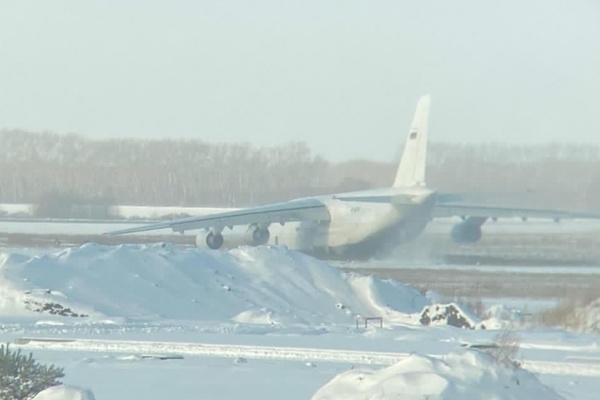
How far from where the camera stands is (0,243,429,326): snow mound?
21.2 metres

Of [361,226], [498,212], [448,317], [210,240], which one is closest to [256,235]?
[210,240]

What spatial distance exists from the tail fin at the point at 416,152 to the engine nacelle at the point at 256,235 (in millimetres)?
4895

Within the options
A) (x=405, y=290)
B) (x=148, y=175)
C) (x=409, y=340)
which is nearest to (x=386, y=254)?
(x=405, y=290)

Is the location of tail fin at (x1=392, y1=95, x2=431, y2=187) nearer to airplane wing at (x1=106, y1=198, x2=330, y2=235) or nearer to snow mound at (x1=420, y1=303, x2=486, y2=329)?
airplane wing at (x1=106, y1=198, x2=330, y2=235)

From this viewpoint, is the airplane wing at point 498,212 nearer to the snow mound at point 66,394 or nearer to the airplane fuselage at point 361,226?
the airplane fuselage at point 361,226

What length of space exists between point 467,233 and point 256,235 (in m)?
6.94

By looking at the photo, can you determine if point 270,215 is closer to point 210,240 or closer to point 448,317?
point 210,240

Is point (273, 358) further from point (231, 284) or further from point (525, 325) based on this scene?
point (231, 284)

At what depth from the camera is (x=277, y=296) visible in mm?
24531

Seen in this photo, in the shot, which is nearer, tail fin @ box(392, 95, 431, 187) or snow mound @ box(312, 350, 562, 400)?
snow mound @ box(312, 350, 562, 400)

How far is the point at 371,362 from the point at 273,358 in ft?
3.60

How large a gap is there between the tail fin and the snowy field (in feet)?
52.7

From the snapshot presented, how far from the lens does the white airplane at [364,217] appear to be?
133 ft

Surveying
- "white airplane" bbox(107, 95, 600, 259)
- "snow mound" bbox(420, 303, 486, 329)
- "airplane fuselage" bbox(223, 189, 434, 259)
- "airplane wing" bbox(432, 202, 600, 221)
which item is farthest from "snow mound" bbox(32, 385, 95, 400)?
"airplane wing" bbox(432, 202, 600, 221)
